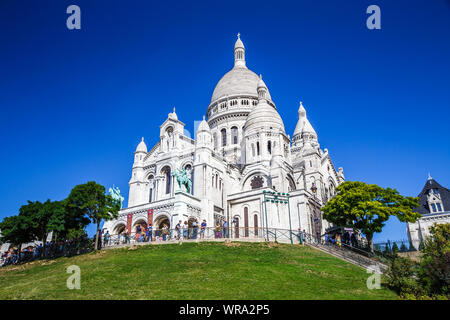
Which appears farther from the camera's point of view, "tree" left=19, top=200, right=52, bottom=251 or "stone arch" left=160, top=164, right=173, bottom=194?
"stone arch" left=160, top=164, right=173, bottom=194

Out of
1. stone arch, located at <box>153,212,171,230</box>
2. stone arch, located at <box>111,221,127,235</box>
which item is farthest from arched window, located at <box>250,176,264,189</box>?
stone arch, located at <box>111,221,127,235</box>

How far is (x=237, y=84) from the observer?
6372cm

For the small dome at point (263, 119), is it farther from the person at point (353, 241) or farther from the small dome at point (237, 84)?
the person at point (353, 241)

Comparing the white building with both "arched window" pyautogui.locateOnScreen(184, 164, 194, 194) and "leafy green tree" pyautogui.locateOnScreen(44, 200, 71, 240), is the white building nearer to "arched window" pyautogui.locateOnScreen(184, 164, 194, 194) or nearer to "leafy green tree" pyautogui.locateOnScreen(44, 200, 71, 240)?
"arched window" pyautogui.locateOnScreen(184, 164, 194, 194)

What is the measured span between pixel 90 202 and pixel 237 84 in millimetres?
41417

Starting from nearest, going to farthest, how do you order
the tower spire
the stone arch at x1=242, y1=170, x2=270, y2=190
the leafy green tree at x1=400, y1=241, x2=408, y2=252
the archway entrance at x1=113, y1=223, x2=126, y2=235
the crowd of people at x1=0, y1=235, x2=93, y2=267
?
the crowd of people at x1=0, y1=235, x2=93, y2=267
the leafy green tree at x1=400, y1=241, x2=408, y2=252
the archway entrance at x1=113, y1=223, x2=126, y2=235
the stone arch at x1=242, y1=170, x2=270, y2=190
the tower spire

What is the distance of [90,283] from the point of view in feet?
54.5

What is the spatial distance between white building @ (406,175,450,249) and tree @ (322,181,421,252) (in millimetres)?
17778

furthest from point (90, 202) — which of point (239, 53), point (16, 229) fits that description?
point (239, 53)

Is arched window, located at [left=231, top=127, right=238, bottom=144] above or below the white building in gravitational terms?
above

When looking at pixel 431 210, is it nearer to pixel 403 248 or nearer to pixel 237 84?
pixel 403 248

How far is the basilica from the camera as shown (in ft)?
119

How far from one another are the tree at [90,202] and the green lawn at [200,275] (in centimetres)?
444
